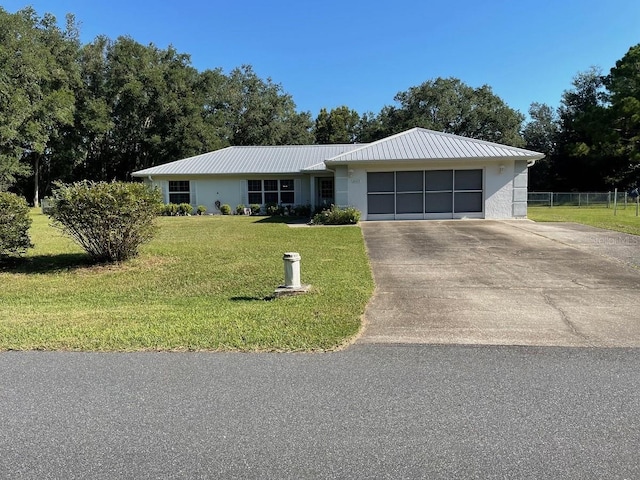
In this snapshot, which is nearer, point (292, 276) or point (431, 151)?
point (292, 276)

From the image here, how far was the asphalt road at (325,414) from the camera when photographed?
9.44 feet

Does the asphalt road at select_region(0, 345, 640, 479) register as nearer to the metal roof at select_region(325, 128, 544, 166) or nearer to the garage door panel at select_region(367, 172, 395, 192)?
the metal roof at select_region(325, 128, 544, 166)

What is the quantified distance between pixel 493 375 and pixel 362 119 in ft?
191

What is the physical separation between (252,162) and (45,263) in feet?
61.4

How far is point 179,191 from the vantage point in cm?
2812

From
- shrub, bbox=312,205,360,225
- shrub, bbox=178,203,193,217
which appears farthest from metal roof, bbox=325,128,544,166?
shrub, bbox=178,203,193,217

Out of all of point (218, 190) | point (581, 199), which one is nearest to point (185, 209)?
point (218, 190)

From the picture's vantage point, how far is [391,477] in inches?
108

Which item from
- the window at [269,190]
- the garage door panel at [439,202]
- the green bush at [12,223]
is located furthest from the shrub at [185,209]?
the green bush at [12,223]

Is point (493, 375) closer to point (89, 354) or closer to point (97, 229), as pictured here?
point (89, 354)

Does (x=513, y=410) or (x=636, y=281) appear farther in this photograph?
(x=636, y=281)

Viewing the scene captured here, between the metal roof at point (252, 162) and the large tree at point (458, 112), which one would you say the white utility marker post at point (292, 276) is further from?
the large tree at point (458, 112)

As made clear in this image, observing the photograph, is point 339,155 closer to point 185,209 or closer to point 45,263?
point 185,209

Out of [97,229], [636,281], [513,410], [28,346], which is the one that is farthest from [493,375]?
[97,229]
